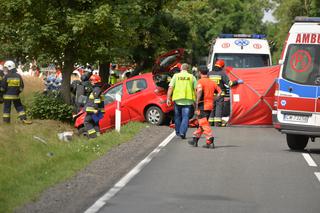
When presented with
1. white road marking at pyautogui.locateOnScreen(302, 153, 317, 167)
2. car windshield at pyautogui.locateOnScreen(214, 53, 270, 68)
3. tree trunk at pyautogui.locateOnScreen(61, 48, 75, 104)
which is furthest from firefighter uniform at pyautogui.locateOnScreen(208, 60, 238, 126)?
tree trunk at pyautogui.locateOnScreen(61, 48, 75, 104)

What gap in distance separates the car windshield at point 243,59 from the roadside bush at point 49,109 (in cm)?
538

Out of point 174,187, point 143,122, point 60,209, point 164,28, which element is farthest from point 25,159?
point 164,28

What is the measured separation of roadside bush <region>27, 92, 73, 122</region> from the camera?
23.8 meters

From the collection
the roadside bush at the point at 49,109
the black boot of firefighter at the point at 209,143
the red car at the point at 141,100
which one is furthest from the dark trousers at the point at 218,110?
the roadside bush at the point at 49,109

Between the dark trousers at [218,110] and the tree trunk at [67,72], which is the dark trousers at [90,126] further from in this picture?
the tree trunk at [67,72]

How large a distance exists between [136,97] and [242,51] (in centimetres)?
523

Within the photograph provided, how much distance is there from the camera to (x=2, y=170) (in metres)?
12.8

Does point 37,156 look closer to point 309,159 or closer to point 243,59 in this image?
point 309,159

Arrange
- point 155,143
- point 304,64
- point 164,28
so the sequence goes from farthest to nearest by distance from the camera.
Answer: point 164,28 < point 155,143 < point 304,64

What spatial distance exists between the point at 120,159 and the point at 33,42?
1067 centimetres

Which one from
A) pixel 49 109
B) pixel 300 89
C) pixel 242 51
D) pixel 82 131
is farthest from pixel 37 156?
pixel 242 51

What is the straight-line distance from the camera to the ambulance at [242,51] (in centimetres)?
2580

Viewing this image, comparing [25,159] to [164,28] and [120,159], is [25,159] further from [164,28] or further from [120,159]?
[164,28]

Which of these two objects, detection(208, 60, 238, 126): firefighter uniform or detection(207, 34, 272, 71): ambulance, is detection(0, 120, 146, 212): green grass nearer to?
detection(208, 60, 238, 126): firefighter uniform
